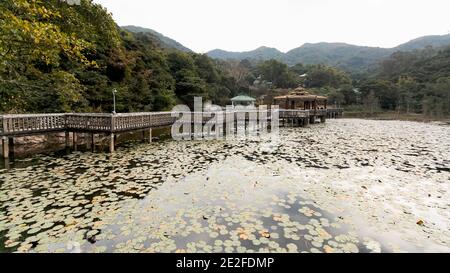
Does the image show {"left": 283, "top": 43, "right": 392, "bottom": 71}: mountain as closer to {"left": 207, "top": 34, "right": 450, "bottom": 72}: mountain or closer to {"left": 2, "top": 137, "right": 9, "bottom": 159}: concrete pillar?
{"left": 207, "top": 34, "right": 450, "bottom": 72}: mountain

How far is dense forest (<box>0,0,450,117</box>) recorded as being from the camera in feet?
22.2

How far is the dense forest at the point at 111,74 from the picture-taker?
677 cm

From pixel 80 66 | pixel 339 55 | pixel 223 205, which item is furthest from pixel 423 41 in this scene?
pixel 223 205

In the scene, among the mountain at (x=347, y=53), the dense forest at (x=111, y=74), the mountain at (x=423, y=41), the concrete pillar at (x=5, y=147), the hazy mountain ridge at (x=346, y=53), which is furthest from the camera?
the mountain at (x=423, y=41)

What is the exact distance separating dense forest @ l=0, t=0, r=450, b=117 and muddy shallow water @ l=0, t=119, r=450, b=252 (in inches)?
140

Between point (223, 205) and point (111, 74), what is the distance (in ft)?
63.3

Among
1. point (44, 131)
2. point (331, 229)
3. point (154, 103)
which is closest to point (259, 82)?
point (154, 103)

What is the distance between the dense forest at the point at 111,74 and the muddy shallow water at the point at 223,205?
3564mm

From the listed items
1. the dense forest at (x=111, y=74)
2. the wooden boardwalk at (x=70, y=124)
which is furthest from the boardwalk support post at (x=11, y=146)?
the dense forest at (x=111, y=74)

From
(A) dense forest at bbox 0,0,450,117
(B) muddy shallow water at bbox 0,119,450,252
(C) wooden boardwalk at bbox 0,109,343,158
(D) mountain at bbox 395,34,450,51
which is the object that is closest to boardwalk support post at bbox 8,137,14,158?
(C) wooden boardwalk at bbox 0,109,343,158

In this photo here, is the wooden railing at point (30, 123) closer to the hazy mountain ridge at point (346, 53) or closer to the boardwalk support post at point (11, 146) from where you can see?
the boardwalk support post at point (11, 146)

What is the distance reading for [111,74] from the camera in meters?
20.4

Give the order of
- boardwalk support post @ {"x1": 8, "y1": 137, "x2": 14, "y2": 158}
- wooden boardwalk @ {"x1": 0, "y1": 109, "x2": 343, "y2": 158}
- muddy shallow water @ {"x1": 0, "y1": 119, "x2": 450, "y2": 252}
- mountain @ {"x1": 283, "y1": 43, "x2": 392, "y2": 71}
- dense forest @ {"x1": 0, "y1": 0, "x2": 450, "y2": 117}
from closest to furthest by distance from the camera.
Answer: muddy shallow water @ {"x1": 0, "y1": 119, "x2": 450, "y2": 252} < dense forest @ {"x1": 0, "y1": 0, "x2": 450, "y2": 117} < wooden boardwalk @ {"x1": 0, "y1": 109, "x2": 343, "y2": 158} < boardwalk support post @ {"x1": 8, "y1": 137, "x2": 14, "y2": 158} < mountain @ {"x1": 283, "y1": 43, "x2": 392, "y2": 71}

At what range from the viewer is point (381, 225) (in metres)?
4.37
